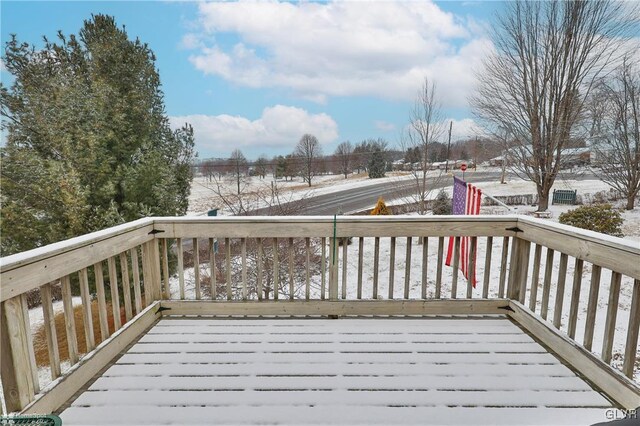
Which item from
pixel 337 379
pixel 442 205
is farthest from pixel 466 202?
pixel 442 205

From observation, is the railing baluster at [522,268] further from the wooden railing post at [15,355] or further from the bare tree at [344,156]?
the bare tree at [344,156]

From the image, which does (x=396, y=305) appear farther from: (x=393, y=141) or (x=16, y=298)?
(x=393, y=141)

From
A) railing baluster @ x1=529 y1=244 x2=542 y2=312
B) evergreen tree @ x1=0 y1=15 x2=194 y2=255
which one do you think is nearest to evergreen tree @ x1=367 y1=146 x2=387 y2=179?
evergreen tree @ x1=0 y1=15 x2=194 y2=255

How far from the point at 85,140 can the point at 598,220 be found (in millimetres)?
12259

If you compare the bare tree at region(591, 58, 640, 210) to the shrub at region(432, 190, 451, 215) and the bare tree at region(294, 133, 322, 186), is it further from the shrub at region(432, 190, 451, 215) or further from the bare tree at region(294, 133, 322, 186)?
the bare tree at region(294, 133, 322, 186)

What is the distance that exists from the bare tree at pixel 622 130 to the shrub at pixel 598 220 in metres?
5.56

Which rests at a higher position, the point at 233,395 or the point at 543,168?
the point at 543,168

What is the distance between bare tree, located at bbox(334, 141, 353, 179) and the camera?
3684cm

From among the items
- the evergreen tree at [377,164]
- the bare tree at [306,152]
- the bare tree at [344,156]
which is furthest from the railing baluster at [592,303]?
the bare tree at [344,156]

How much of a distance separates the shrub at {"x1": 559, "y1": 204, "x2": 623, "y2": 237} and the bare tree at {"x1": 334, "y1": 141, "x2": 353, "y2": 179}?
26.8 m

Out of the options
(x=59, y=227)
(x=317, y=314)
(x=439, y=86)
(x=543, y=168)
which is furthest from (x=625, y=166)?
(x=59, y=227)

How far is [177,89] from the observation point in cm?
959

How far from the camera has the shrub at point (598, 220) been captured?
340 inches

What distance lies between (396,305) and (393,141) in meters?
10.4
